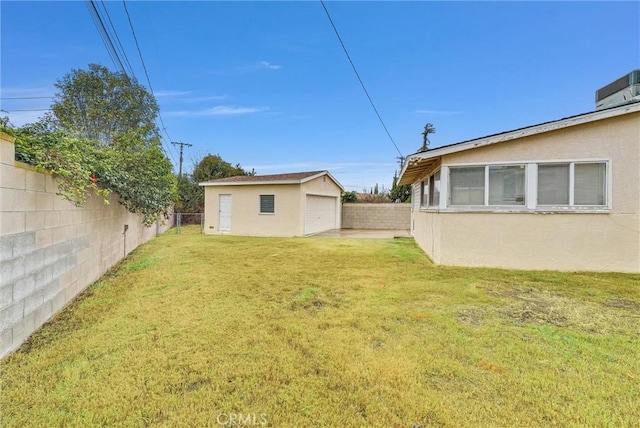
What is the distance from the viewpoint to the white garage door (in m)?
16.5

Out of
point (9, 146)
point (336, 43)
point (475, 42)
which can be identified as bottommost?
point (9, 146)

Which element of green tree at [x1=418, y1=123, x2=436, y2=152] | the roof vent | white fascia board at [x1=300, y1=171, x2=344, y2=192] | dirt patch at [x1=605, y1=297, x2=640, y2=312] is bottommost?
dirt patch at [x1=605, y1=297, x2=640, y2=312]

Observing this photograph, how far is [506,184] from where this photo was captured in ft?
24.5

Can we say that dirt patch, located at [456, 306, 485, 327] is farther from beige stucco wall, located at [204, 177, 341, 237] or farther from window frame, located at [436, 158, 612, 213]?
beige stucco wall, located at [204, 177, 341, 237]

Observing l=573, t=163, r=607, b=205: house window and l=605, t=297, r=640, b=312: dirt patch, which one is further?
l=573, t=163, r=607, b=205: house window

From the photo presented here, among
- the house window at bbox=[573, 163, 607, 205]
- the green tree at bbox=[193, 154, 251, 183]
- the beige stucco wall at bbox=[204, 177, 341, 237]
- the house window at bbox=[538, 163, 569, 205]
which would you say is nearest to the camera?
the house window at bbox=[573, 163, 607, 205]

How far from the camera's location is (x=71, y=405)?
2.33 m

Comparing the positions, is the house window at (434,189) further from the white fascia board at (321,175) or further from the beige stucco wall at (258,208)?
the beige stucco wall at (258,208)

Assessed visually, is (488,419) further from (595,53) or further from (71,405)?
(595,53)

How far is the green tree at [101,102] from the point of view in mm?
17656

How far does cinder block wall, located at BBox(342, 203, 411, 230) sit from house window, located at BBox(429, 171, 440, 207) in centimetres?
1044

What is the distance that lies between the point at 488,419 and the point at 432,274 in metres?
4.90

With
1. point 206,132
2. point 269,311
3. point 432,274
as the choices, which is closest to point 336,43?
point 432,274

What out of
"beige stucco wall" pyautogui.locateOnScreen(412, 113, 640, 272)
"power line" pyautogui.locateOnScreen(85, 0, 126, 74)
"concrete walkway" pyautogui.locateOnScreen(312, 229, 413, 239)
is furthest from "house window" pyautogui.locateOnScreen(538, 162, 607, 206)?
"power line" pyautogui.locateOnScreen(85, 0, 126, 74)
